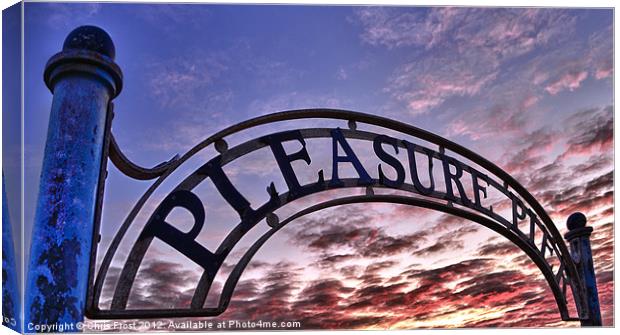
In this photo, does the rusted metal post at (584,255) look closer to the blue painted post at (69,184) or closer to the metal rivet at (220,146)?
the metal rivet at (220,146)

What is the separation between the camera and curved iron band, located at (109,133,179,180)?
4.39m

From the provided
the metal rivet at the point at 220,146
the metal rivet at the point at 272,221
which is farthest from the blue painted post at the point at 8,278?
the metal rivet at the point at 272,221

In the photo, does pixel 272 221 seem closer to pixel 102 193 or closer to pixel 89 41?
pixel 102 193

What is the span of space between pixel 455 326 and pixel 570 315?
1405mm

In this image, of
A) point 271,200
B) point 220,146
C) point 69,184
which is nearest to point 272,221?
point 271,200

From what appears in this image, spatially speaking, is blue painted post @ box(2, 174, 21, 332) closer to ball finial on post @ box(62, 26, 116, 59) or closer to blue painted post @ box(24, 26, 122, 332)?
blue painted post @ box(24, 26, 122, 332)

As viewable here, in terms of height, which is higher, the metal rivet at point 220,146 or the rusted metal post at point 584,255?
the metal rivet at point 220,146

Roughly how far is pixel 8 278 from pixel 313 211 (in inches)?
82.2

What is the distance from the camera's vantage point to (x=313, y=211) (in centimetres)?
529

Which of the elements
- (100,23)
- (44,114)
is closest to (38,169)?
(44,114)

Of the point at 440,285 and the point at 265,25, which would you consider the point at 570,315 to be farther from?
the point at 265,25

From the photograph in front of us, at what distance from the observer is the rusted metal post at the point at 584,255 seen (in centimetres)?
682

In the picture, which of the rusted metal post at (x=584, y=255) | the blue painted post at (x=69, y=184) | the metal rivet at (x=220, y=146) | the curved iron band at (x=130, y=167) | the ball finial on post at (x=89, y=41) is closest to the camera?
the blue painted post at (x=69, y=184)

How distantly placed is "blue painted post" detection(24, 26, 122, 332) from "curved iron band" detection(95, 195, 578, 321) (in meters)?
0.57
